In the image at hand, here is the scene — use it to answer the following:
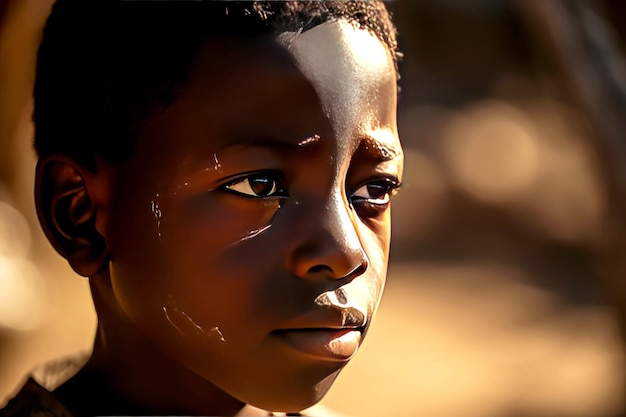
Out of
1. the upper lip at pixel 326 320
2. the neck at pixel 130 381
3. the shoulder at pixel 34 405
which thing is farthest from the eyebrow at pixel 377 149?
→ the shoulder at pixel 34 405

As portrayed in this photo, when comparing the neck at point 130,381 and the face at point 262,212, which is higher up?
the face at point 262,212

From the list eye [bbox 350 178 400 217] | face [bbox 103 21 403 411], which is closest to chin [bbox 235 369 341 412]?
face [bbox 103 21 403 411]

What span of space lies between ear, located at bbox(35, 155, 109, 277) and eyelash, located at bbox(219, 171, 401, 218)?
4.8 inches

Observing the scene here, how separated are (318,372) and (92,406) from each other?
22 cm

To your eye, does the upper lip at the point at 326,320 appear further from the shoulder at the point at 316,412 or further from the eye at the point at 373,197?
the shoulder at the point at 316,412

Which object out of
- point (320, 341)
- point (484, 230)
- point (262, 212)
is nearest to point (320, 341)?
point (320, 341)

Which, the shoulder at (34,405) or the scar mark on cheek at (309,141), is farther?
the shoulder at (34,405)

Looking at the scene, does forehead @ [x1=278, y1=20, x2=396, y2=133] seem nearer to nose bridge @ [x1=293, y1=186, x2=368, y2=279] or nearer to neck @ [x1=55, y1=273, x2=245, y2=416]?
nose bridge @ [x1=293, y1=186, x2=368, y2=279]

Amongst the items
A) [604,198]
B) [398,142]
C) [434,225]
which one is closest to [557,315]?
[434,225]

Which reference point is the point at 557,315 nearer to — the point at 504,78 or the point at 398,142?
the point at 504,78

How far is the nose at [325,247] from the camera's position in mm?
632

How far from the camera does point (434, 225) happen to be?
4.14 metres

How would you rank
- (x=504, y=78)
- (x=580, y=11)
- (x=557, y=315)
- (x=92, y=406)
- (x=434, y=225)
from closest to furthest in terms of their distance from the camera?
(x=92, y=406), (x=580, y=11), (x=557, y=315), (x=434, y=225), (x=504, y=78)

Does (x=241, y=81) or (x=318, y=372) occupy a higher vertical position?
(x=241, y=81)
